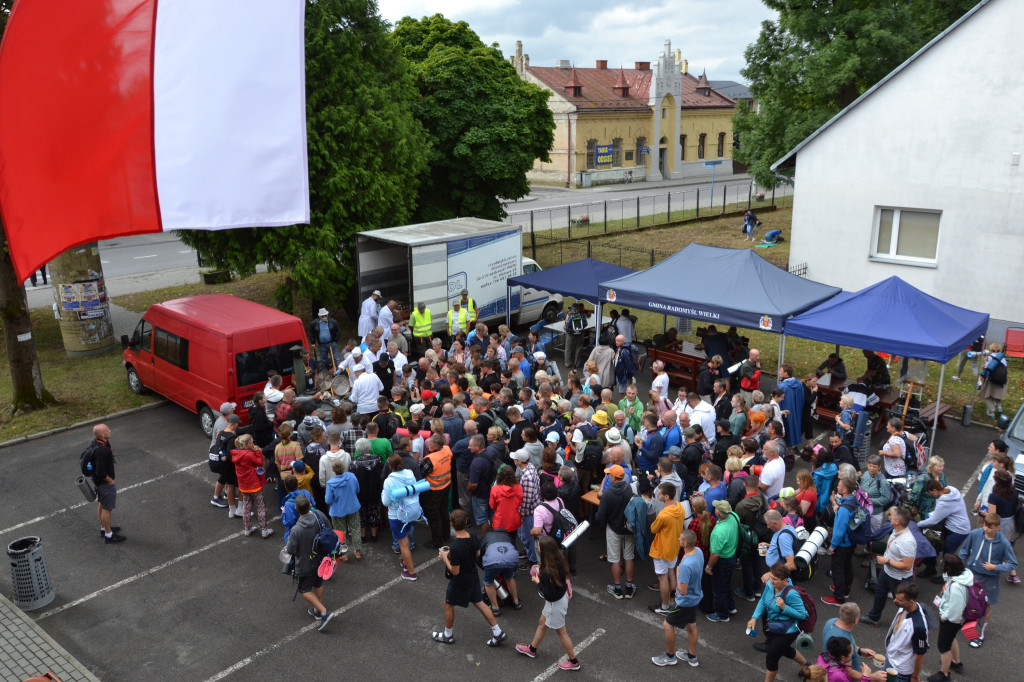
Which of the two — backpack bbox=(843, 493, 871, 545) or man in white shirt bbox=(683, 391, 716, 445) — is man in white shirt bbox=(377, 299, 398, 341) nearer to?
man in white shirt bbox=(683, 391, 716, 445)

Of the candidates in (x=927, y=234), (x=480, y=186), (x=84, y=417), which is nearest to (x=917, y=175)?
(x=927, y=234)

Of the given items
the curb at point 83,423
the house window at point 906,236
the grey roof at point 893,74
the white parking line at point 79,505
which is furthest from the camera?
the house window at point 906,236

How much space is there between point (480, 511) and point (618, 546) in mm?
2077

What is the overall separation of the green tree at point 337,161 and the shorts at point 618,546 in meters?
11.8

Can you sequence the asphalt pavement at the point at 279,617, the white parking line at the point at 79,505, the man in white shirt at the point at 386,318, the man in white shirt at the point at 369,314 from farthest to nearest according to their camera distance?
the man in white shirt at the point at 369,314
the man in white shirt at the point at 386,318
the white parking line at the point at 79,505
the asphalt pavement at the point at 279,617

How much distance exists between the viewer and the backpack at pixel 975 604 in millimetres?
7184

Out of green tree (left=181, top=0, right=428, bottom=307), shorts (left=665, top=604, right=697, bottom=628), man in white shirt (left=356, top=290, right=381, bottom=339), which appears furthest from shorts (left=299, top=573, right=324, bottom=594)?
green tree (left=181, top=0, right=428, bottom=307)

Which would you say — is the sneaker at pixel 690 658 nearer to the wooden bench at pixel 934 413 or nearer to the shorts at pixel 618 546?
the shorts at pixel 618 546

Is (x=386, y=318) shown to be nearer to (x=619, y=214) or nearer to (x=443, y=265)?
(x=443, y=265)

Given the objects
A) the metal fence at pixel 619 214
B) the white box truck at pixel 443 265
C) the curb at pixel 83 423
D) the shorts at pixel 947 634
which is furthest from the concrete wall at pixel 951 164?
the curb at pixel 83 423

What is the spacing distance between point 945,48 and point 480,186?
44.8ft

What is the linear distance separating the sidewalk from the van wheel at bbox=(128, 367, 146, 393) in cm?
805

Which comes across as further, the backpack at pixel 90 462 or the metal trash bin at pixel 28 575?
the backpack at pixel 90 462

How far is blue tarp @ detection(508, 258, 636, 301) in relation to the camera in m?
17.4
